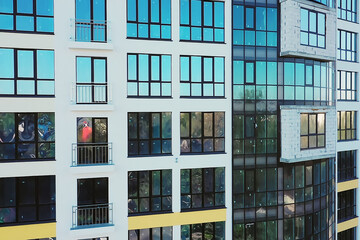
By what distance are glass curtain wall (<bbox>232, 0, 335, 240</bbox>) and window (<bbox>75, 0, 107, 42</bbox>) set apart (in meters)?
6.18

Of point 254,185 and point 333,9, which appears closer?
point 254,185

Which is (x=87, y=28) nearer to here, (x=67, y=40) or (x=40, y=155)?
(x=67, y=40)

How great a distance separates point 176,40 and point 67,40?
15.5 feet

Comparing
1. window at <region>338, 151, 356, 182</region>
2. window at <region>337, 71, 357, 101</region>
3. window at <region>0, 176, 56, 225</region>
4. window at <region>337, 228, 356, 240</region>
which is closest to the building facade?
window at <region>0, 176, 56, 225</region>

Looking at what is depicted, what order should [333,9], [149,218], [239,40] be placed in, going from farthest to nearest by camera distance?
[333,9] → [239,40] → [149,218]

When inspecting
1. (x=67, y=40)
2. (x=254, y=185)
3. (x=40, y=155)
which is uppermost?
(x=67, y=40)

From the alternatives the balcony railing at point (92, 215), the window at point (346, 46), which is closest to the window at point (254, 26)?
the window at point (346, 46)

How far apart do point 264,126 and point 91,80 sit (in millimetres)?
8570

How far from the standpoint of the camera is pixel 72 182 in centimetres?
1209

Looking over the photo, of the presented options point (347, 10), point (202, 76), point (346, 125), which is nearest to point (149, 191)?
point (202, 76)

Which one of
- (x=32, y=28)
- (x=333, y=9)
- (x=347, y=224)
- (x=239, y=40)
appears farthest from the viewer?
(x=347, y=224)

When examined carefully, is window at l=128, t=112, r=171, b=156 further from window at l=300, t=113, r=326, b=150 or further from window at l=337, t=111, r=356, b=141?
window at l=337, t=111, r=356, b=141

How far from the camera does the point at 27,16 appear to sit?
11.7 metres

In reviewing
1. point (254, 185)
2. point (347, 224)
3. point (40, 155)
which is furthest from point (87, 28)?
point (347, 224)
